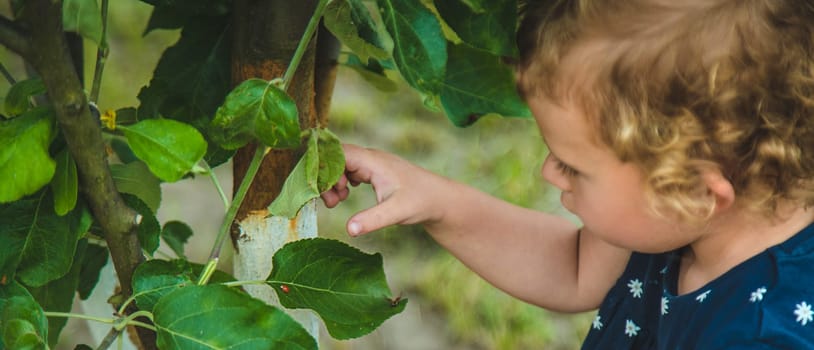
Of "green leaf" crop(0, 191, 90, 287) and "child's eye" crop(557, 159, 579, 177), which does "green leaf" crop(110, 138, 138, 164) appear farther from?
"child's eye" crop(557, 159, 579, 177)

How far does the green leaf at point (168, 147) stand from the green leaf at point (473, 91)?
0.92ft

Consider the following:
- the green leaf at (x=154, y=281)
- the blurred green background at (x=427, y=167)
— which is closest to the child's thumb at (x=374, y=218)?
the green leaf at (x=154, y=281)

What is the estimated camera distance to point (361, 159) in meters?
1.08

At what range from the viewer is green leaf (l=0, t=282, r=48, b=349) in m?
0.69

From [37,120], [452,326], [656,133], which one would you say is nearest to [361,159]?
[656,133]

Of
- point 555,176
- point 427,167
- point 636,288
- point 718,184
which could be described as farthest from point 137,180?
point 427,167

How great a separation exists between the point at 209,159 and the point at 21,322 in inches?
9.4

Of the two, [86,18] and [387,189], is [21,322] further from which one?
[387,189]

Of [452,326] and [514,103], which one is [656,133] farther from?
[452,326]

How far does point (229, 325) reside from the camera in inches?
28.1

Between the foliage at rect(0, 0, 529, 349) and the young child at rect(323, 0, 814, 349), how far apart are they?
11 centimetres

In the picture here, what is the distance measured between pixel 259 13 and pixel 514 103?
26cm

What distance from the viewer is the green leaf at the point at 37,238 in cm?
81

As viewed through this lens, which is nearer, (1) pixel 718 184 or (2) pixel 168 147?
(2) pixel 168 147
